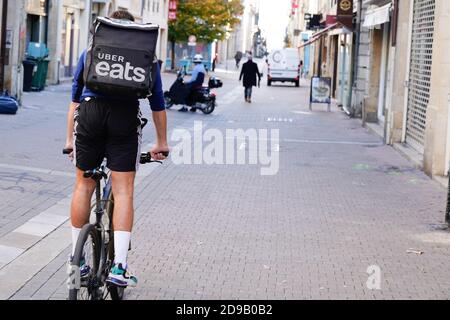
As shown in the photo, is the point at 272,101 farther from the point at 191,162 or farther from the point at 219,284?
the point at 219,284

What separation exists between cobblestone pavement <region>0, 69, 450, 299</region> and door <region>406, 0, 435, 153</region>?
33.5 inches

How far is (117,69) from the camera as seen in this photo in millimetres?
5531

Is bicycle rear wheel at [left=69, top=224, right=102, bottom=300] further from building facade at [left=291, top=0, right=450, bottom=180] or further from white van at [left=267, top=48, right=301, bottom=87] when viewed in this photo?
white van at [left=267, top=48, right=301, bottom=87]

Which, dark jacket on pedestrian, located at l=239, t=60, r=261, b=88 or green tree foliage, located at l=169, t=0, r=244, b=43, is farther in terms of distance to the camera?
green tree foliage, located at l=169, t=0, r=244, b=43

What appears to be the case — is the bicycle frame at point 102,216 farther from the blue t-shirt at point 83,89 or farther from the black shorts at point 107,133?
the blue t-shirt at point 83,89

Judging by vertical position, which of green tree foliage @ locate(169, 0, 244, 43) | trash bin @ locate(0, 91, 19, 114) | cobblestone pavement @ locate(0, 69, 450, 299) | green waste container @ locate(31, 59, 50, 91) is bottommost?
cobblestone pavement @ locate(0, 69, 450, 299)

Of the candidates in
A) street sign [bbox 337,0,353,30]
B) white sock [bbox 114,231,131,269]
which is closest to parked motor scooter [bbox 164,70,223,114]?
street sign [bbox 337,0,353,30]

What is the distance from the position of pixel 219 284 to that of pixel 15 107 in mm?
14861

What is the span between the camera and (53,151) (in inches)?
578

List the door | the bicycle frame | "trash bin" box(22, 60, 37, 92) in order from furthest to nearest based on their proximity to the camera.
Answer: "trash bin" box(22, 60, 37, 92), the door, the bicycle frame

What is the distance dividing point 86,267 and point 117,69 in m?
1.14

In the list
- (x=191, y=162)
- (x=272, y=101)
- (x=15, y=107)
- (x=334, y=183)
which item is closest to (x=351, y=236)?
(x=334, y=183)

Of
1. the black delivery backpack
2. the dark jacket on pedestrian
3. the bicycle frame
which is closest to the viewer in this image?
the black delivery backpack

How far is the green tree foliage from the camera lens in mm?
64688
